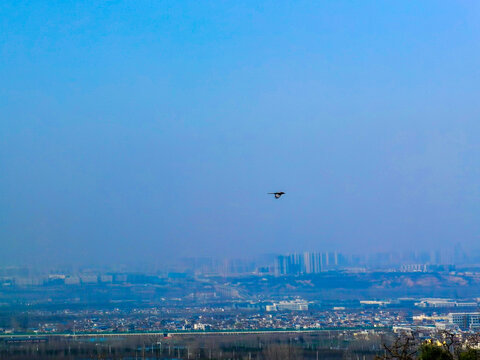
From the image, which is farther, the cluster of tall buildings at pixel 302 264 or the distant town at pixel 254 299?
the cluster of tall buildings at pixel 302 264

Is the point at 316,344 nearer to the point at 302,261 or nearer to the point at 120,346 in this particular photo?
the point at 120,346

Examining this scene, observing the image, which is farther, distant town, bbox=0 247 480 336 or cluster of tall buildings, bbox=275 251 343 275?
cluster of tall buildings, bbox=275 251 343 275

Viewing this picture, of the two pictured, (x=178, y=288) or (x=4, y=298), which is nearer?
(x=4, y=298)

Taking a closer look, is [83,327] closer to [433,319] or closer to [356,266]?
[433,319]

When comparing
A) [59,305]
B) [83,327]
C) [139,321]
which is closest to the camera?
[83,327]

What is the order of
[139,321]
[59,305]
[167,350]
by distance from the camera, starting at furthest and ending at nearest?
[59,305]
[139,321]
[167,350]

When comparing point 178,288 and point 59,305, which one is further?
point 178,288

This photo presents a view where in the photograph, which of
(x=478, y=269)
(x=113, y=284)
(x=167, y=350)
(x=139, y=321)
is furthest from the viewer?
(x=478, y=269)

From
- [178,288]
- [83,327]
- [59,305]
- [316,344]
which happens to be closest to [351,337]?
[316,344]

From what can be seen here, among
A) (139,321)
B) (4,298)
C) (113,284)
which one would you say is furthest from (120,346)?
(113,284)
